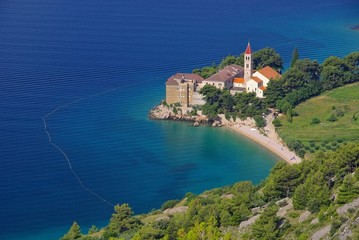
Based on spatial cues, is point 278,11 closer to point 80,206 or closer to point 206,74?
Answer: point 206,74

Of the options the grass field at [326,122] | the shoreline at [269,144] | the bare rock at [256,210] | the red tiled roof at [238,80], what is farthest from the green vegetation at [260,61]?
the bare rock at [256,210]

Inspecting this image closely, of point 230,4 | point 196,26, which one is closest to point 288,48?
point 196,26

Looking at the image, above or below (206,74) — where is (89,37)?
above

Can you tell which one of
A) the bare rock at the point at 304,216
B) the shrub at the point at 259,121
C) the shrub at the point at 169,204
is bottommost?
the bare rock at the point at 304,216

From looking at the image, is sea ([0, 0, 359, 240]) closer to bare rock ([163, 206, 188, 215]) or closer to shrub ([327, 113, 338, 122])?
bare rock ([163, 206, 188, 215])

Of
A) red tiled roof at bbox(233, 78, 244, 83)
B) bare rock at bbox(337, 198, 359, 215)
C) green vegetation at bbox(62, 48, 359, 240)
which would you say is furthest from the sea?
bare rock at bbox(337, 198, 359, 215)

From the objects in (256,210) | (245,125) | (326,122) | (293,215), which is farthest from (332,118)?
(293,215)

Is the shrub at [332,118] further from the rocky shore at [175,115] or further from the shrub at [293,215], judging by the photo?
the shrub at [293,215]
